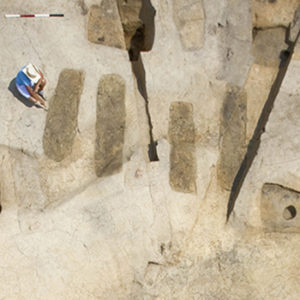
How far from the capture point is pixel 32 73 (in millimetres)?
5148

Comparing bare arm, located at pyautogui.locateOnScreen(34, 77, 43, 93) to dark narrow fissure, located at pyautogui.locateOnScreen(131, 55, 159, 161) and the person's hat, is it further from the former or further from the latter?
dark narrow fissure, located at pyautogui.locateOnScreen(131, 55, 159, 161)

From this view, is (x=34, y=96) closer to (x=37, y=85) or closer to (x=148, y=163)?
(x=37, y=85)

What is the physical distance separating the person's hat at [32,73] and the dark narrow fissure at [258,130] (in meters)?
3.34

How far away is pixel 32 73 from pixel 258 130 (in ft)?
11.6

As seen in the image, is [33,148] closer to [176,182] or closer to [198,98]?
[176,182]

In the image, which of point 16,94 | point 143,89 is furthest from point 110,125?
point 16,94

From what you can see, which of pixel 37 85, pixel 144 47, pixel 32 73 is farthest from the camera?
pixel 144 47

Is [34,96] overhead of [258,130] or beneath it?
overhead

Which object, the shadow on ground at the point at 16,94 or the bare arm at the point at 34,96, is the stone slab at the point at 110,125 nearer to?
the bare arm at the point at 34,96

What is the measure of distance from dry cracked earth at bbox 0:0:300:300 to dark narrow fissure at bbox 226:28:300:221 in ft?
0.10

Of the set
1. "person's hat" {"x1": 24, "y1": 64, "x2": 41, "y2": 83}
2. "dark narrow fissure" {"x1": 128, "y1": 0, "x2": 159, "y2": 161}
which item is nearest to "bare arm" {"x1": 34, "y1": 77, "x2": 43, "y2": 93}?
"person's hat" {"x1": 24, "y1": 64, "x2": 41, "y2": 83}

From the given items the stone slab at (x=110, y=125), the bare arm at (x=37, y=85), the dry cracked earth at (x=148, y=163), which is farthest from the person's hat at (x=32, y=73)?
the stone slab at (x=110, y=125)

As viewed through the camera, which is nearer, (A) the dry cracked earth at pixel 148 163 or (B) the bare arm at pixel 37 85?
(B) the bare arm at pixel 37 85

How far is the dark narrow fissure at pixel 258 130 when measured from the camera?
5730mm
